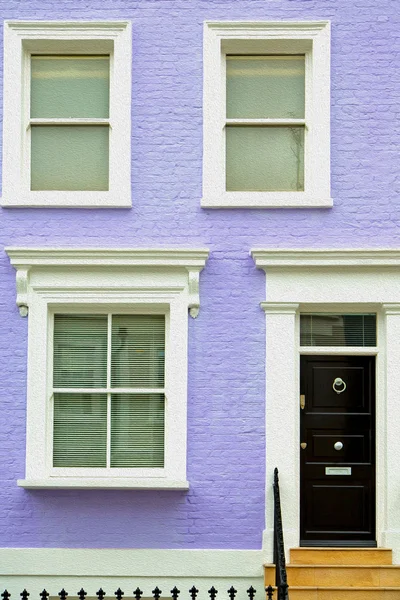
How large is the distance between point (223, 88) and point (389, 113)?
188 cm

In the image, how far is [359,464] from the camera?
32.9ft

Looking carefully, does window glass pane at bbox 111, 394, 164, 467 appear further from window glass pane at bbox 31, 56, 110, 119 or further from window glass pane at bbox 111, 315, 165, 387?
window glass pane at bbox 31, 56, 110, 119

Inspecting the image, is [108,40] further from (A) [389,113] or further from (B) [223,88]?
Answer: (A) [389,113]

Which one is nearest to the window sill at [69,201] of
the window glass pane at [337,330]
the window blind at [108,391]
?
the window blind at [108,391]

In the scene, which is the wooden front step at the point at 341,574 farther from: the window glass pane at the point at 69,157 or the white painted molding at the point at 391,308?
the window glass pane at the point at 69,157

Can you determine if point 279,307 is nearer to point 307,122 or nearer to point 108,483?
point 307,122

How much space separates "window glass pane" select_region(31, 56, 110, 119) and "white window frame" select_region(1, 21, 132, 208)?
22cm

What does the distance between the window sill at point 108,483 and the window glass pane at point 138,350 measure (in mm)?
1080

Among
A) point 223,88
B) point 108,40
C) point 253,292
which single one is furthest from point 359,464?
point 108,40

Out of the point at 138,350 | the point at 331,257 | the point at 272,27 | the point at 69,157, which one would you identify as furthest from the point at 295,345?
the point at 272,27

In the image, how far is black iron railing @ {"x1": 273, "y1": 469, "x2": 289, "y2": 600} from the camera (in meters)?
7.33

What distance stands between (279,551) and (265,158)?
4.41 m

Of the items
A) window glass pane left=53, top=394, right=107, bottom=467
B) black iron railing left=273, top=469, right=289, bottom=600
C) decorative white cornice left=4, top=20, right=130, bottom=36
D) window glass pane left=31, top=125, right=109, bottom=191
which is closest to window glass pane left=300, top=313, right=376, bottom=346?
black iron railing left=273, top=469, right=289, bottom=600

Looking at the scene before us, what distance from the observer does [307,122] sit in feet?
33.3
